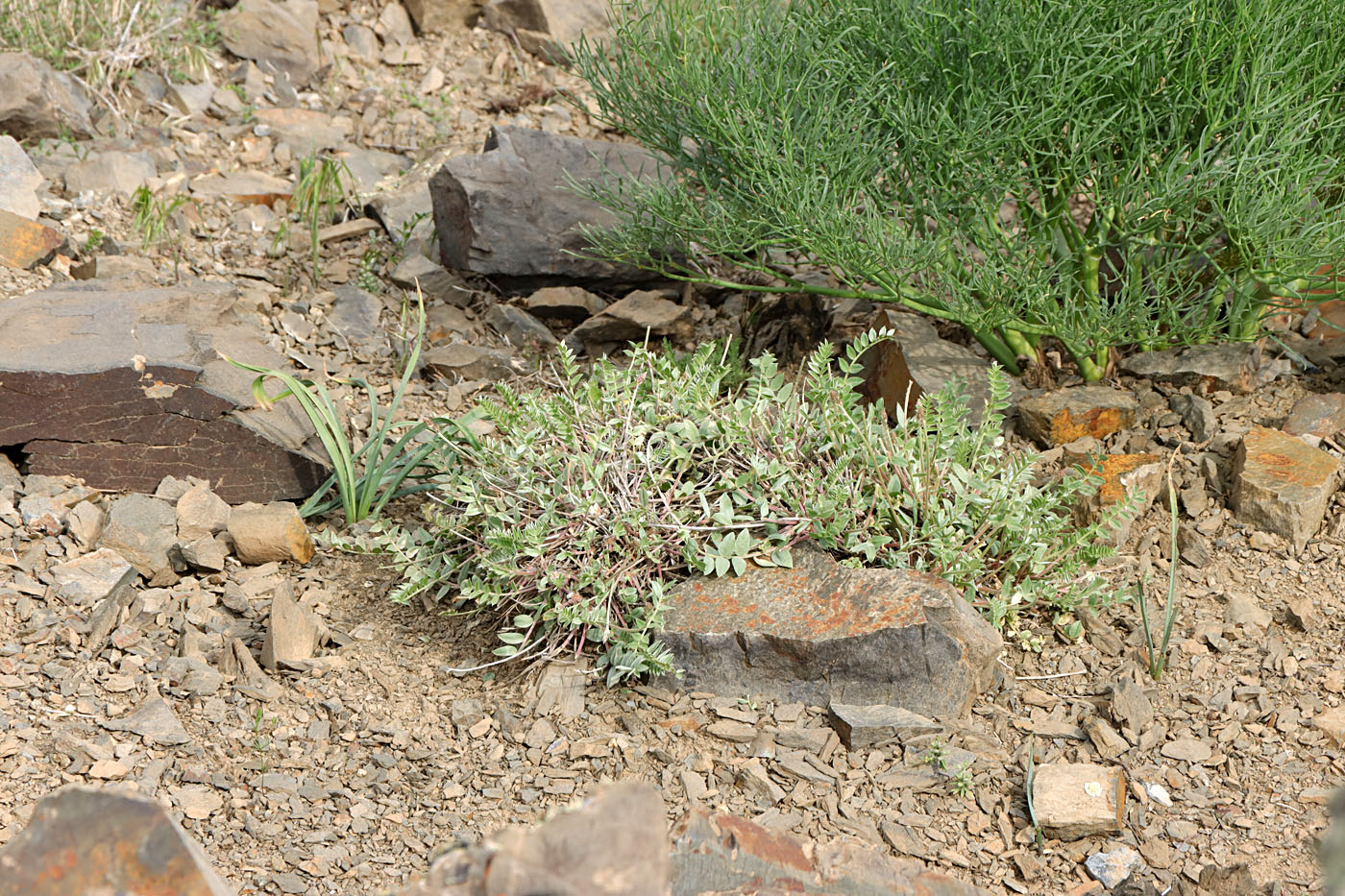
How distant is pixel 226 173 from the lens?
5.42 metres

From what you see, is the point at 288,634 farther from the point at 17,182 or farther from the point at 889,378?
the point at 17,182

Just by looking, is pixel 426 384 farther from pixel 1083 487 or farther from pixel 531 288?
Answer: pixel 1083 487

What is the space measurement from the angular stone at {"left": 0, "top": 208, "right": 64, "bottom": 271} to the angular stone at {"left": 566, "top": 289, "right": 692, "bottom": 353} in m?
1.99

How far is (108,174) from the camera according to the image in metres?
5.00

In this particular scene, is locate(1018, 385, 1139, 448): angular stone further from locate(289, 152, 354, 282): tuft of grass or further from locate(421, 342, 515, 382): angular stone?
locate(289, 152, 354, 282): tuft of grass

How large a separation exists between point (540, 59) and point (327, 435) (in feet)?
13.2

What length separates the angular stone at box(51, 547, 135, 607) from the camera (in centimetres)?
303

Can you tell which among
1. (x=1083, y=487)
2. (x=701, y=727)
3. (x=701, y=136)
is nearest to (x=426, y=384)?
(x=701, y=136)

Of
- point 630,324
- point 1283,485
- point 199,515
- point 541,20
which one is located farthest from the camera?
point 541,20

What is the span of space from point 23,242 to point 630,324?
228 centimetres

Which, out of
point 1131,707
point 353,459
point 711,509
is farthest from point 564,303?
point 1131,707

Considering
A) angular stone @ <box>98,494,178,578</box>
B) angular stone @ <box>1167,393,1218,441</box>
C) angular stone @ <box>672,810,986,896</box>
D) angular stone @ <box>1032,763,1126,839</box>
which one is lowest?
angular stone @ <box>98,494,178,578</box>

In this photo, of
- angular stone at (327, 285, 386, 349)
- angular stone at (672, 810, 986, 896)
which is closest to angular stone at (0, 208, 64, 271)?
angular stone at (327, 285, 386, 349)

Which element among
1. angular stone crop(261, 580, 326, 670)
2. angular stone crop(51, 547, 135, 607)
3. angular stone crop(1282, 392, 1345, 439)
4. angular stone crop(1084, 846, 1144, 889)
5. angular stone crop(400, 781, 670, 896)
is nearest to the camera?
A: angular stone crop(400, 781, 670, 896)
